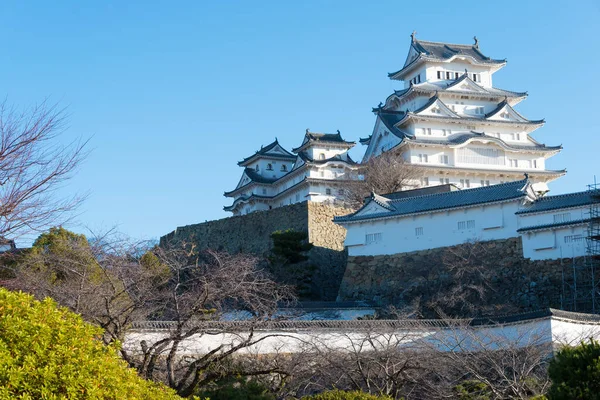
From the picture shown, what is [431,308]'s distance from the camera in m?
23.0

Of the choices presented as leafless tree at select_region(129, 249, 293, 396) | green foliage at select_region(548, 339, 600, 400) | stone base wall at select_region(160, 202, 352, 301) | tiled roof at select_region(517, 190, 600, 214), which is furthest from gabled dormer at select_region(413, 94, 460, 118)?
green foliage at select_region(548, 339, 600, 400)

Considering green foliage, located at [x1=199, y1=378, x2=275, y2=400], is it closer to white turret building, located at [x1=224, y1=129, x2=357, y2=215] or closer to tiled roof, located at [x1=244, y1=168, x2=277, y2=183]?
white turret building, located at [x1=224, y1=129, x2=357, y2=215]

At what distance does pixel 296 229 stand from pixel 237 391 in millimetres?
19556

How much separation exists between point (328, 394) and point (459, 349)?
7.46 meters

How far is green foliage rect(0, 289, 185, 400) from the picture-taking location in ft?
18.6

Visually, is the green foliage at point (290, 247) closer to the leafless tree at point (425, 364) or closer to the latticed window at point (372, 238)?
the latticed window at point (372, 238)

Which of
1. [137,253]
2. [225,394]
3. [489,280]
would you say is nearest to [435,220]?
[489,280]

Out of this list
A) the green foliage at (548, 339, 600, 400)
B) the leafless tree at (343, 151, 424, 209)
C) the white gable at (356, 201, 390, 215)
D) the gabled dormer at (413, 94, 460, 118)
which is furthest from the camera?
the gabled dormer at (413, 94, 460, 118)

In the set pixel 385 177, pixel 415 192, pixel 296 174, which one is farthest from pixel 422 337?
pixel 296 174

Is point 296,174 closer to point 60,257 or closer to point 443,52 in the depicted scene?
point 443,52

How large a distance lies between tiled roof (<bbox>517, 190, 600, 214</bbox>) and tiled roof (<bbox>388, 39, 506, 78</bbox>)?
17.6 m

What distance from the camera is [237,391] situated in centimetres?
1232

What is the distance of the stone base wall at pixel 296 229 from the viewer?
29.9 m

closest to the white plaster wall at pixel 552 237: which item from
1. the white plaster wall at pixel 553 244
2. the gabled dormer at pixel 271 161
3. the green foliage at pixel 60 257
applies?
the white plaster wall at pixel 553 244
